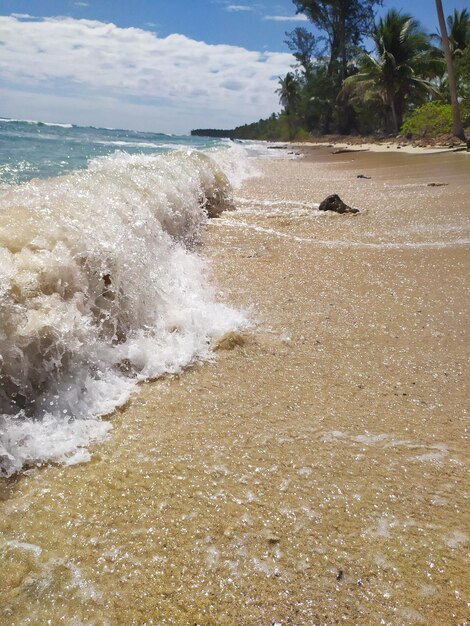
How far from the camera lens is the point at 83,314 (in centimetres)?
249

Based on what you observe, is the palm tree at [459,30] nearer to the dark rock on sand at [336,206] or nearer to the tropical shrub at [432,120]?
the tropical shrub at [432,120]

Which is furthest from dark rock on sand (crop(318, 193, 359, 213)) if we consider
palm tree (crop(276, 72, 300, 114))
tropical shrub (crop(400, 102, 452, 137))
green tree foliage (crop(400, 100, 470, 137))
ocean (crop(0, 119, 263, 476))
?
palm tree (crop(276, 72, 300, 114))

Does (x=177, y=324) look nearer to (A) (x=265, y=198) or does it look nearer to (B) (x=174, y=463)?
(B) (x=174, y=463)

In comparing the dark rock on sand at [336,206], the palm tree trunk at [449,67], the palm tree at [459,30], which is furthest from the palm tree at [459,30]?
the dark rock on sand at [336,206]

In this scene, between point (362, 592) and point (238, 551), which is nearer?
point (362, 592)

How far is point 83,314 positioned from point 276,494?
143 cm

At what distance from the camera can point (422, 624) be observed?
3.81ft

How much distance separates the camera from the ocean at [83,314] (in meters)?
Result: 1.87

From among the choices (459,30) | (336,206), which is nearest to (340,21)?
(459,30)

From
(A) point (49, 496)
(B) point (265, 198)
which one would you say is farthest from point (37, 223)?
(B) point (265, 198)

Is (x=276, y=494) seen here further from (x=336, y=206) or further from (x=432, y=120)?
(x=432, y=120)

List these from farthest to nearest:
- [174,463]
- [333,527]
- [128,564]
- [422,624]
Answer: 1. [174,463]
2. [333,527]
3. [128,564]
4. [422,624]

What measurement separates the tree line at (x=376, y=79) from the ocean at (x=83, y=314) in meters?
18.9

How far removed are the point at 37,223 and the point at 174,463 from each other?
1.73 metres
